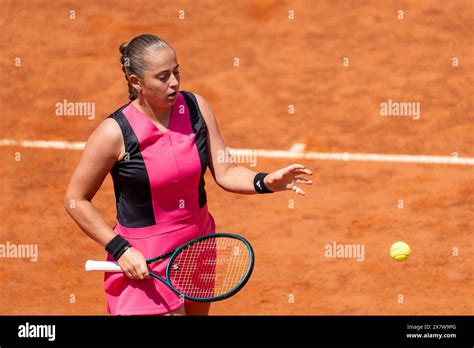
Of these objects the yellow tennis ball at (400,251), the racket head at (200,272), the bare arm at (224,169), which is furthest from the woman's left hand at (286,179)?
the yellow tennis ball at (400,251)

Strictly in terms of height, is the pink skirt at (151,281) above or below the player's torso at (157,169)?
below

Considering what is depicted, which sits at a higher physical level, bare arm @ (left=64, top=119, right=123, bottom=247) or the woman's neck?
the woman's neck

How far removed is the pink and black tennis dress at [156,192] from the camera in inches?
225

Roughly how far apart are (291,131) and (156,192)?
587 centimetres

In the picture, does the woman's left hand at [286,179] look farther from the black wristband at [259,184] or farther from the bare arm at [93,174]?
the bare arm at [93,174]

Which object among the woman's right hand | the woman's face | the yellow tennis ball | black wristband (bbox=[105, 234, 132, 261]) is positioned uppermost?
the woman's face

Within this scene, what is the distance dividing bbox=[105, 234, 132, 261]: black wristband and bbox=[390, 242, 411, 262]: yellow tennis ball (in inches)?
144

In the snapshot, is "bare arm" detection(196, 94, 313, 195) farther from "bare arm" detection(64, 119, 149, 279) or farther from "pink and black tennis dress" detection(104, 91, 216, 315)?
→ "bare arm" detection(64, 119, 149, 279)


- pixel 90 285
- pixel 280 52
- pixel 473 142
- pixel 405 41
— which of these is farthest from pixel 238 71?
pixel 90 285

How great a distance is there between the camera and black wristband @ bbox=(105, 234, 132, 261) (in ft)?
18.7

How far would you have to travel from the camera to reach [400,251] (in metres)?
8.84

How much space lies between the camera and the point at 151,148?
18.9 feet

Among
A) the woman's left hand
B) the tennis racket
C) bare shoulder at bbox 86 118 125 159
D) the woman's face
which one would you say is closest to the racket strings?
the tennis racket

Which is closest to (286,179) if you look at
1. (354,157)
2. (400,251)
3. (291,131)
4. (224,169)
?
(224,169)
